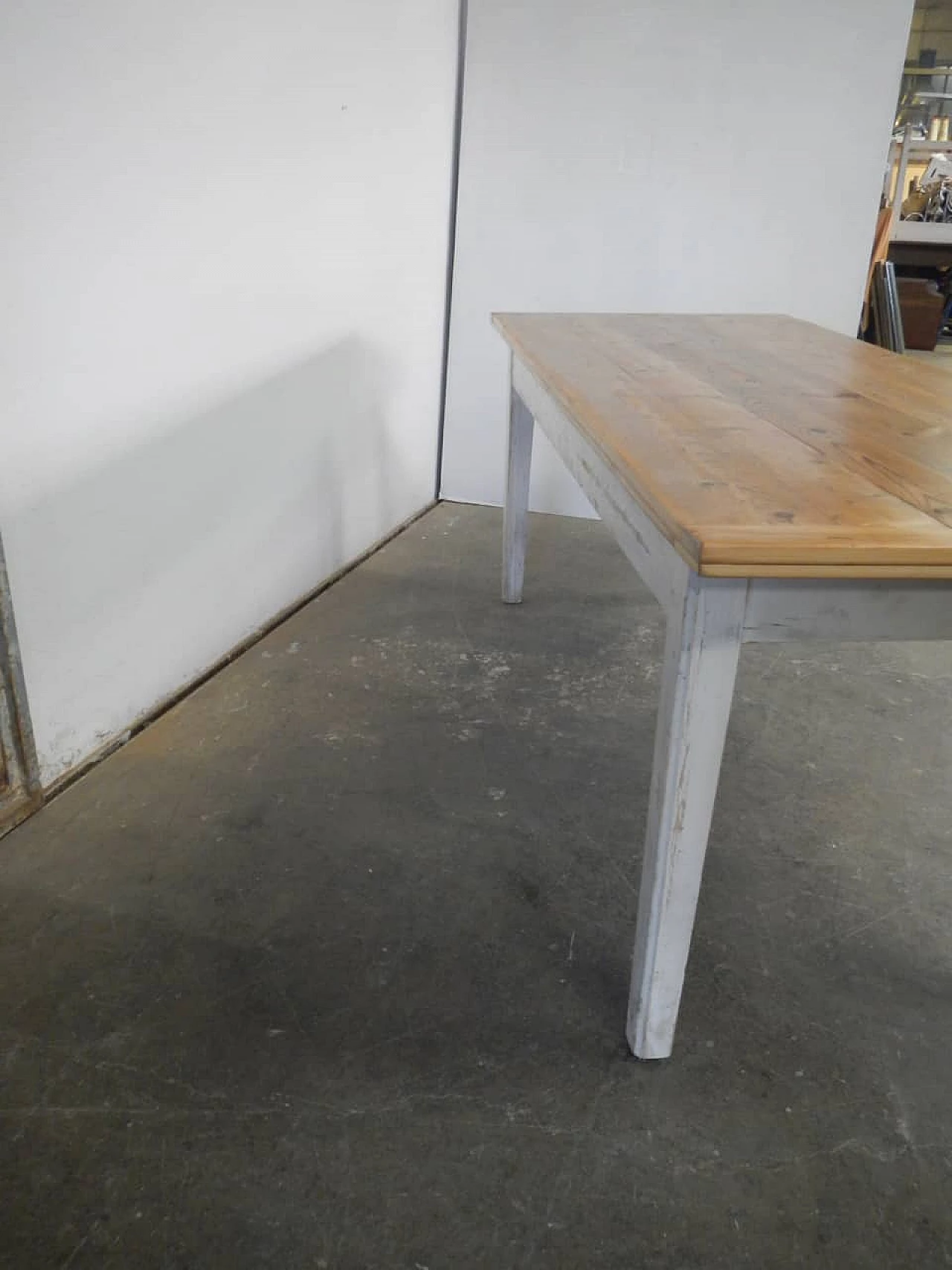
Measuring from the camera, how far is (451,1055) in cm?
123

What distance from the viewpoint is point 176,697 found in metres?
2.07

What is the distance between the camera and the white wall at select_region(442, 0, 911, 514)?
9.55 ft

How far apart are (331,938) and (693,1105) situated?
20.6 inches

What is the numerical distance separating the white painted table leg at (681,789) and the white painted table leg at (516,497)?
146cm

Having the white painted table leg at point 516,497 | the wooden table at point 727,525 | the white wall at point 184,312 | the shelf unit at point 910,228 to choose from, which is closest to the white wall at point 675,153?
the white wall at point 184,312

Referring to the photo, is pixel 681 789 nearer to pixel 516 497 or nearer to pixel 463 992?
pixel 463 992

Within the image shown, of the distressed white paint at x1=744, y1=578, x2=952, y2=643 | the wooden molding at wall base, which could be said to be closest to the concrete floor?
the wooden molding at wall base

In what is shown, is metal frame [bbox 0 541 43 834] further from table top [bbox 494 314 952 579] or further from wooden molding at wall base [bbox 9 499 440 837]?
table top [bbox 494 314 952 579]

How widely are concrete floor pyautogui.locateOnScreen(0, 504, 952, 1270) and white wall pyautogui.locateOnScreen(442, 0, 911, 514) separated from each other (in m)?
1.56

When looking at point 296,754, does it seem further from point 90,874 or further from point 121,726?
point 90,874

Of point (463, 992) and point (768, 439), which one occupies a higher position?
point (768, 439)

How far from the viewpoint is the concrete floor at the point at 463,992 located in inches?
40.7

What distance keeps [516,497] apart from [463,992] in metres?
1.47

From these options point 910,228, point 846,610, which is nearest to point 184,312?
point 846,610
